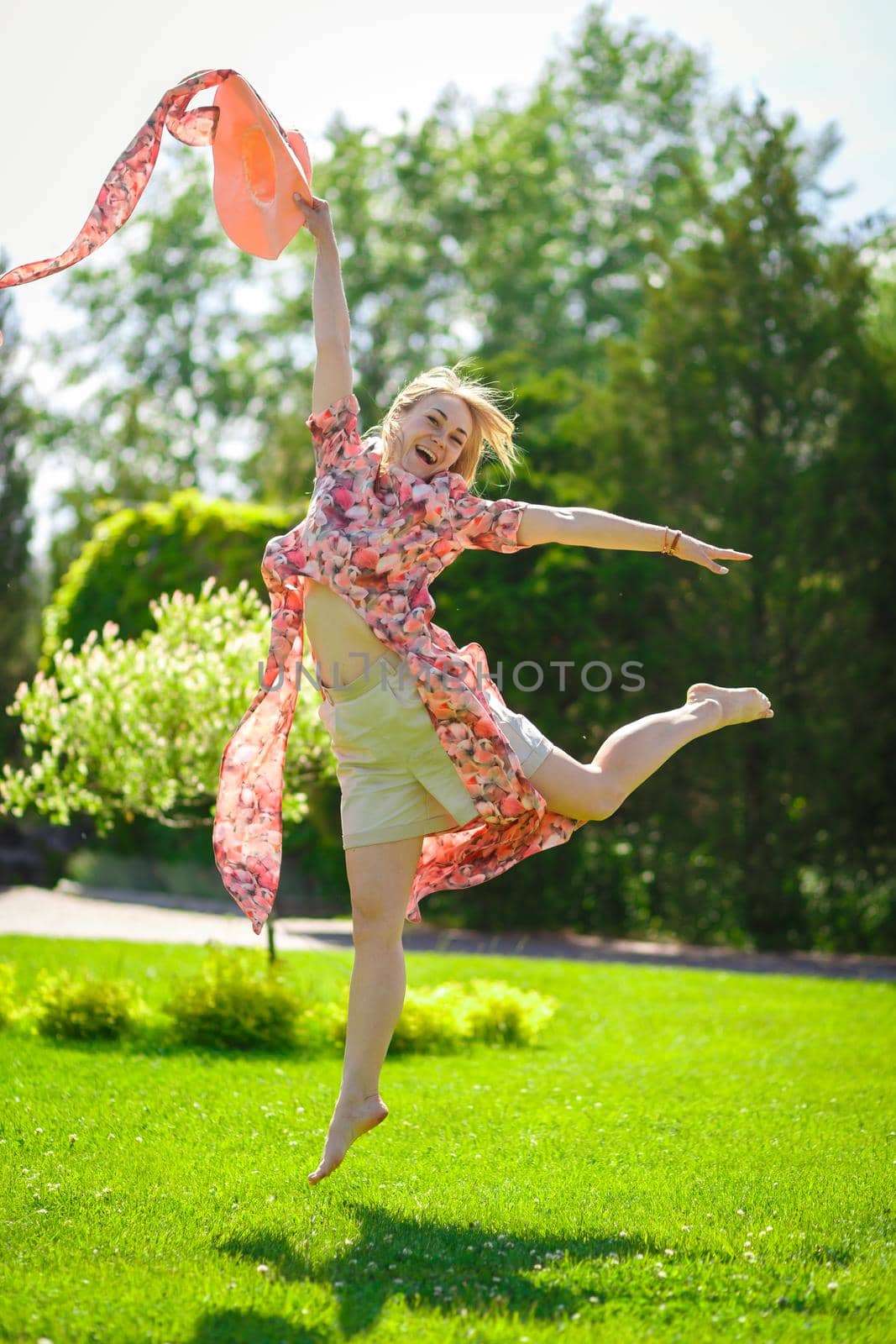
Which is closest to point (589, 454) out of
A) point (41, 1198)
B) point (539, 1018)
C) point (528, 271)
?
point (539, 1018)

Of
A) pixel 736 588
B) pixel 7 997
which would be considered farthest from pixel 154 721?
pixel 736 588

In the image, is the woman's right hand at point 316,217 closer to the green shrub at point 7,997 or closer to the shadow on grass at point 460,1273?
the shadow on grass at point 460,1273

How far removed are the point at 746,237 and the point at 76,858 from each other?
834 cm

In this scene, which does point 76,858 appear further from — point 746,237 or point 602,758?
point 602,758

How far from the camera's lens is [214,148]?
148 inches

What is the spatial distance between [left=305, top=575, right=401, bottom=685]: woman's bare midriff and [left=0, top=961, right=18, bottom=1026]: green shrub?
327 cm

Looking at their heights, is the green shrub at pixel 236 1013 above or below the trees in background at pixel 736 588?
below

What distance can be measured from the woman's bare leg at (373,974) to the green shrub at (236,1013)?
2.34 meters

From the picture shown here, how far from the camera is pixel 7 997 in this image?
19.4 ft

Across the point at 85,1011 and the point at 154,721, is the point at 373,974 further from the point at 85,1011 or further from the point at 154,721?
the point at 154,721

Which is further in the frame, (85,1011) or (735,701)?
(85,1011)

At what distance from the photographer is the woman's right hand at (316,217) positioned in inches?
142

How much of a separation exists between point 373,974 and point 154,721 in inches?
118

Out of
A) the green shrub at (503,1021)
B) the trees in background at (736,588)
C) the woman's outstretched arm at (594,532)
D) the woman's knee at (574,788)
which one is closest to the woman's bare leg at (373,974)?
the woman's knee at (574,788)
